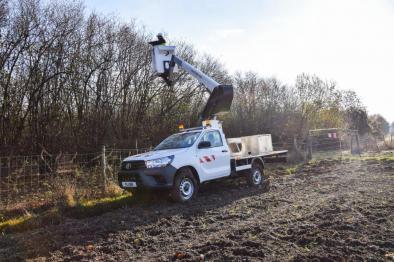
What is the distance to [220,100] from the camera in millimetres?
11430

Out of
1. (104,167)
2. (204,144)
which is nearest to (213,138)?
(204,144)

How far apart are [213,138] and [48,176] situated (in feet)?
15.9

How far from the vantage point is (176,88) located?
22547 millimetres

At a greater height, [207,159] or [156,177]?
[207,159]

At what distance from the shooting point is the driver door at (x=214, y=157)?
1046cm

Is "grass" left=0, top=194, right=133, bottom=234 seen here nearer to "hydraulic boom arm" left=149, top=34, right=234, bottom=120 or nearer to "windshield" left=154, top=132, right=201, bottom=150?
"windshield" left=154, top=132, right=201, bottom=150

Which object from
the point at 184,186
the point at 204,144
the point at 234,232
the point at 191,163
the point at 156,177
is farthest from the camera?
the point at 204,144

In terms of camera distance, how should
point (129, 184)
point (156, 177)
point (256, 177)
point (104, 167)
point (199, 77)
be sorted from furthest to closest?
point (256, 177)
point (199, 77)
point (104, 167)
point (129, 184)
point (156, 177)

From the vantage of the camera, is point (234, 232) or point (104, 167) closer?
point (234, 232)

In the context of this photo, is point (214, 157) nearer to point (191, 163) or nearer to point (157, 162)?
point (191, 163)

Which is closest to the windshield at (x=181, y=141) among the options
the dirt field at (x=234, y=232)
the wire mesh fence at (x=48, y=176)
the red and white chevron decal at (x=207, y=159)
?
the red and white chevron decal at (x=207, y=159)

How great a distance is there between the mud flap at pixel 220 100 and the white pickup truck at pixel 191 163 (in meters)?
0.44

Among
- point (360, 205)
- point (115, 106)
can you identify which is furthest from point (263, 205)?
point (115, 106)

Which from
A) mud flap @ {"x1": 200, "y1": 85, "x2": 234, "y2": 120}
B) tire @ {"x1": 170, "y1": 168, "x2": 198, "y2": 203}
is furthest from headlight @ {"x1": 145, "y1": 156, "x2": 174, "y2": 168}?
mud flap @ {"x1": 200, "y1": 85, "x2": 234, "y2": 120}
